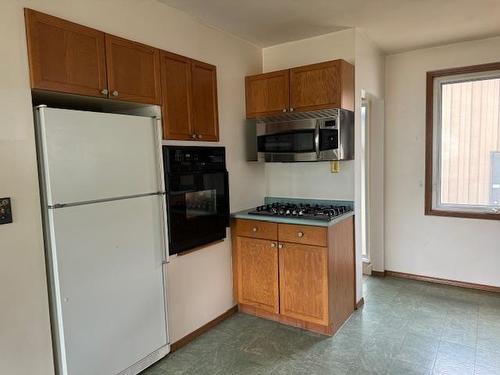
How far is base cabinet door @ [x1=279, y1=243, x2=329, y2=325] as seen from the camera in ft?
8.95

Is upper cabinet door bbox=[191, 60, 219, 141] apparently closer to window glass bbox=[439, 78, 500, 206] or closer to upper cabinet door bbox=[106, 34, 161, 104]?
upper cabinet door bbox=[106, 34, 161, 104]

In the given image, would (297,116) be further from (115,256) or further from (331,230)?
(115,256)

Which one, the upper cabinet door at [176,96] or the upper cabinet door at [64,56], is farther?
the upper cabinet door at [176,96]

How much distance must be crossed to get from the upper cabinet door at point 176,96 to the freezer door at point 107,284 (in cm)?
55

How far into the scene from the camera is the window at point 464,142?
350 centimetres

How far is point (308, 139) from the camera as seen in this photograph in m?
2.98

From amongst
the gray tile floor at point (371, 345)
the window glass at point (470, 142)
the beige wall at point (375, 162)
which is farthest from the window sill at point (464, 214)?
the gray tile floor at point (371, 345)

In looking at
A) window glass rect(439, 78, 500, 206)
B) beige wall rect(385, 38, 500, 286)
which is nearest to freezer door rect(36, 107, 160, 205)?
beige wall rect(385, 38, 500, 286)

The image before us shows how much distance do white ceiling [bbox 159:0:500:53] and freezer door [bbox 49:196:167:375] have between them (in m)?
1.56

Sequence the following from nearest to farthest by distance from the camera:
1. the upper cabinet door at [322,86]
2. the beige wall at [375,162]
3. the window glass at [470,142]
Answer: the upper cabinet door at [322,86] → the window glass at [470,142] → the beige wall at [375,162]

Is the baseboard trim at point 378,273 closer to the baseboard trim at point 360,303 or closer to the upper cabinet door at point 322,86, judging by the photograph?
the baseboard trim at point 360,303

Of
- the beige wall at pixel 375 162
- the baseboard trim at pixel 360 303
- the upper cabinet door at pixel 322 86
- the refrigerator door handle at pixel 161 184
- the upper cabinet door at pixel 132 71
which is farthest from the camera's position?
the beige wall at pixel 375 162

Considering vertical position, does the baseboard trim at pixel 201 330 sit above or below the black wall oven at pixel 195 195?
below

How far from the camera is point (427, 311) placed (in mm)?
3164
